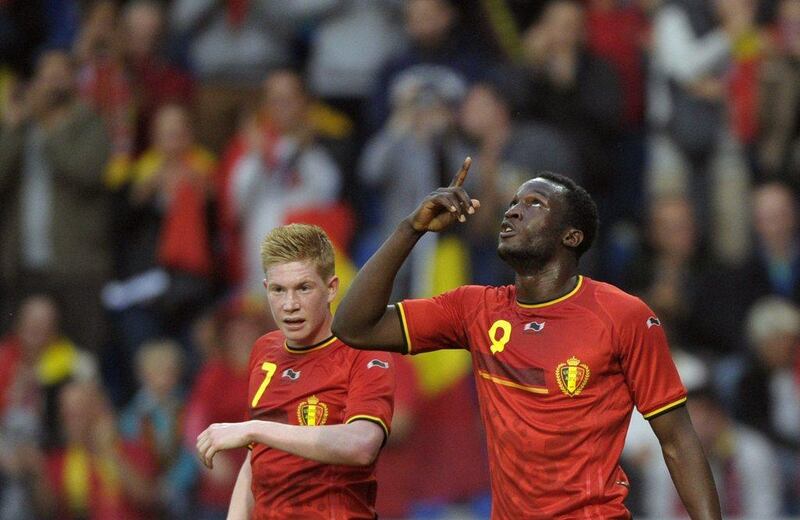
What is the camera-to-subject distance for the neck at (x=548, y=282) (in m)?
5.18

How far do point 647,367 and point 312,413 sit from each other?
120cm

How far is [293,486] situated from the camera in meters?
5.29

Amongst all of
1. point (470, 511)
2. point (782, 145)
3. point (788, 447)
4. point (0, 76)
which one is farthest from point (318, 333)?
point (0, 76)

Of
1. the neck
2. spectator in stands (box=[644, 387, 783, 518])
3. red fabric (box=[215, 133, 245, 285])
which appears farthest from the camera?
red fabric (box=[215, 133, 245, 285])

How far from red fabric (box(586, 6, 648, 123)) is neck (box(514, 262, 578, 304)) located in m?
5.76

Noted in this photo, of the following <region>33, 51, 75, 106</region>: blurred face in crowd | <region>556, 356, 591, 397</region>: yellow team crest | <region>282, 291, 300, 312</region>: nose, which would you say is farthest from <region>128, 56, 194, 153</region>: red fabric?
<region>556, 356, 591, 397</region>: yellow team crest

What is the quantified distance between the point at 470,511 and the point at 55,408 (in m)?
2.93

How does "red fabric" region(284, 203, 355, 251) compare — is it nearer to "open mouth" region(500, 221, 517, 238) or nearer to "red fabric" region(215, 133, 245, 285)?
"red fabric" region(215, 133, 245, 285)

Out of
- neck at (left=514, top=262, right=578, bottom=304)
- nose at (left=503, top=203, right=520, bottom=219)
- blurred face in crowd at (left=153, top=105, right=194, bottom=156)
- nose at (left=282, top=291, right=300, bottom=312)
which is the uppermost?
blurred face in crowd at (left=153, top=105, right=194, bottom=156)

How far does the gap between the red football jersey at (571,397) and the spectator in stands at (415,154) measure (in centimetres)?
498

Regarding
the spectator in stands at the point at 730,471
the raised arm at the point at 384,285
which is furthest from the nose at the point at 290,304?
the spectator in stands at the point at 730,471

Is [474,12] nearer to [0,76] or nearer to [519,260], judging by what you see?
[0,76]

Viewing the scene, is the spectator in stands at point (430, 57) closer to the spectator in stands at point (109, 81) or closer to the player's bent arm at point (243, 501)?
the spectator in stands at point (109, 81)

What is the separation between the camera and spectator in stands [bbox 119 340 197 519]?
9891 millimetres
